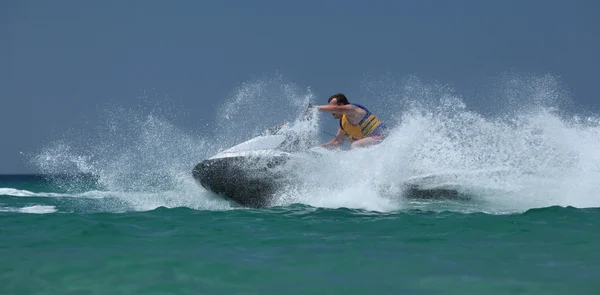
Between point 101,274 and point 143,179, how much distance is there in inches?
406

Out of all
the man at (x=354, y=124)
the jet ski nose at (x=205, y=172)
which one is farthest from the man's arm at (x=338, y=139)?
the jet ski nose at (x=205, y=172)

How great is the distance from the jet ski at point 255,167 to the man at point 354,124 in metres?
0.59

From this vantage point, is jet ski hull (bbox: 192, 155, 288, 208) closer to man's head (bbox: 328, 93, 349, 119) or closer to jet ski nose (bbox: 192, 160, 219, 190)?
jet ski nose (bbox: 192, 160, 219, 190)

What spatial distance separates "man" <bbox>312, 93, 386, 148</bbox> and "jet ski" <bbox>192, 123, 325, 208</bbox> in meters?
0.59

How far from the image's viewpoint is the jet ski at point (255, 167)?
9414mm

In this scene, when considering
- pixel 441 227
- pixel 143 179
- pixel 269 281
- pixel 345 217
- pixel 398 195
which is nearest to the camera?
pixel 269 281

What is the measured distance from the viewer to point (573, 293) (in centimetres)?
387

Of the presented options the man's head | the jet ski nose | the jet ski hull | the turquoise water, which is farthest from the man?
the turquoise water

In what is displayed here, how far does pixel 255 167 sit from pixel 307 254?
180 inches

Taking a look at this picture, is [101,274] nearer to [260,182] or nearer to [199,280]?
[199,280]

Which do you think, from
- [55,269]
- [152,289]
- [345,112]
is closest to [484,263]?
[152,289]

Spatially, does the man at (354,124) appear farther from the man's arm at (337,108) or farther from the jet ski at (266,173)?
the jet ski at (266,173)

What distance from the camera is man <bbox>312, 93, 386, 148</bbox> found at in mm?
9742

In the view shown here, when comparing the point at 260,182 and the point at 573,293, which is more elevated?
the point at 260,182
